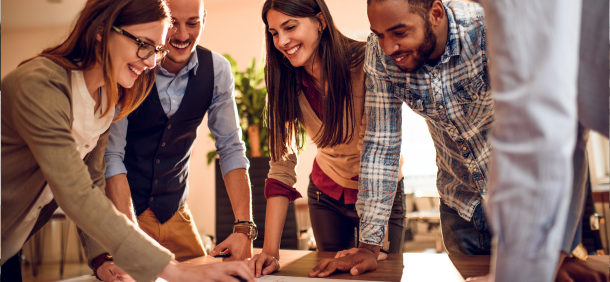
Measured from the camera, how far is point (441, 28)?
1.11 metres

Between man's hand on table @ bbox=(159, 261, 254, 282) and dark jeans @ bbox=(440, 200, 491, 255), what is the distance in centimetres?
77

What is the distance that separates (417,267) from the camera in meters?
1.14

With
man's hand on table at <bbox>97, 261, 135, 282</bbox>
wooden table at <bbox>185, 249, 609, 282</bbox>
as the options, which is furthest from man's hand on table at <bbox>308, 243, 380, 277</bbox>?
man's hand on table at <bbox>97, 261, 135, 282</bbox>

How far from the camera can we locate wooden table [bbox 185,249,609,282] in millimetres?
1026

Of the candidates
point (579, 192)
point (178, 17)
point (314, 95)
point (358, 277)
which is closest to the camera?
point (579, 192)

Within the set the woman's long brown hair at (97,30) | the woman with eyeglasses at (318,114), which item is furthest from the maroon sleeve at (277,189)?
the woman's long brown hair at (97,30)

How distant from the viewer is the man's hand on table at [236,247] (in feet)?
4.55

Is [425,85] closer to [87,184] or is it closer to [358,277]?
[358,277]

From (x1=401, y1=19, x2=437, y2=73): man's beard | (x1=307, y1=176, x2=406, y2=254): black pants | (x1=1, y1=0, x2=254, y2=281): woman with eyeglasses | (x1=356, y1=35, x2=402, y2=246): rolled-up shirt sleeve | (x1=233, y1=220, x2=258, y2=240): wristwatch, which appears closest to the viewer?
(x1=1, y1=0, x2=254, y2=281): woman with eyeglasses

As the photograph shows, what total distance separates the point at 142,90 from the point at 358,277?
84cm

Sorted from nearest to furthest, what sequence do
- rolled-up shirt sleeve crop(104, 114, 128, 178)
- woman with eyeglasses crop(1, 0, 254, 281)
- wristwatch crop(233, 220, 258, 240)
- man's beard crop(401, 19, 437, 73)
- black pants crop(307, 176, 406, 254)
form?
woman with eyeglasses crop(1, 0, 254, 281) < man's beard crop(401, 19, 437, 73) < rolled-up shirt sleeve crop(104, 114, 128, 178) < wristwatch crop(233, 220, 258, 240) < black pants crop(307, 176, 406, 254)

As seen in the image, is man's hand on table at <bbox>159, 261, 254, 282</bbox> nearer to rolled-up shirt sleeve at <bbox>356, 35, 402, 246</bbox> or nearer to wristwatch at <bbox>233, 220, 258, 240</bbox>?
rolled-up shirt sleeve at <bbox>356, 35, 402, 246</bbox>

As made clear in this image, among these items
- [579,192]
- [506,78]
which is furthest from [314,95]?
[506,78]

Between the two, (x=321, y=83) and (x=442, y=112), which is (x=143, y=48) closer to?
(x=321, y=83)
